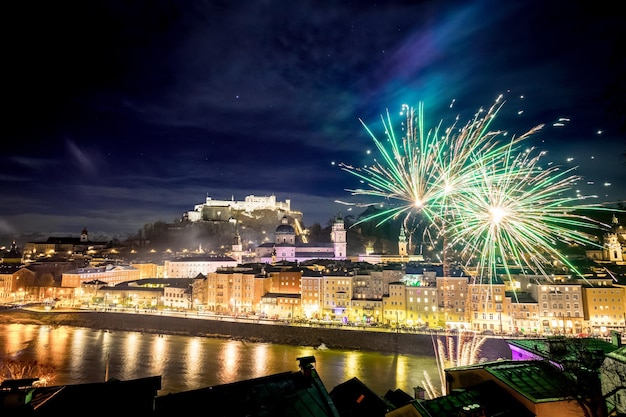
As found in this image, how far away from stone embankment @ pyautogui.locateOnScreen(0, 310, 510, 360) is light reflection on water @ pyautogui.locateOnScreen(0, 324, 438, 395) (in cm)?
76

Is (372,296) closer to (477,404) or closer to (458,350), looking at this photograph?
(458,350)

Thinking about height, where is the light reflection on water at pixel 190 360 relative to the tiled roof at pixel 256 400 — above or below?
below

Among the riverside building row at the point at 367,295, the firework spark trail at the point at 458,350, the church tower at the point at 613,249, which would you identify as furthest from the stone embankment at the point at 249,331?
the church tower at the point at 613,249

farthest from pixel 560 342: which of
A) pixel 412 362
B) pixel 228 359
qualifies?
pixel 228 359

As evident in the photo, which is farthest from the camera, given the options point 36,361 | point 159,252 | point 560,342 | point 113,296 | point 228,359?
point 159,252

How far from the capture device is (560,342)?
8.42m

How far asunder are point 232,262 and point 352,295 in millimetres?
21115

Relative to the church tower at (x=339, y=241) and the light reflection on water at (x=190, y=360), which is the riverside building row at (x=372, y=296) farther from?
the church tower at (x=339, y=241)

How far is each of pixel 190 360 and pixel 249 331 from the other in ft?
20.5

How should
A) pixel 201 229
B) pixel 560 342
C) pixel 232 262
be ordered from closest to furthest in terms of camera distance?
pixel 560 342 → pixel 232 262 → pixel 201 229

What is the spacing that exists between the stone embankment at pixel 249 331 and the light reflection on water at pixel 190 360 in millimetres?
757

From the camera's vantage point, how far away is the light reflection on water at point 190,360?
58.3 feet

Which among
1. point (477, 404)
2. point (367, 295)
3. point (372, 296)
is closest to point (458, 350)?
point (372, 296)

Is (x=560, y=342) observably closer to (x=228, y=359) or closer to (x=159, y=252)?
(x=228, y=359)
